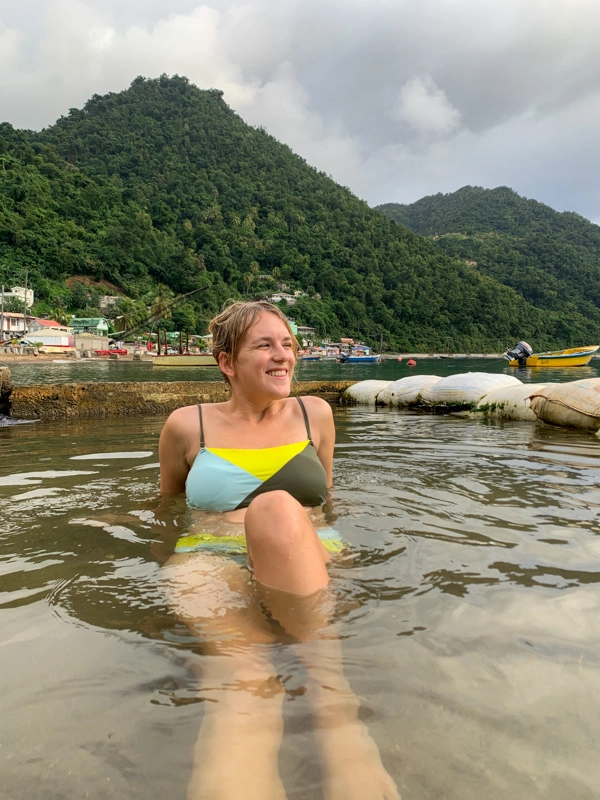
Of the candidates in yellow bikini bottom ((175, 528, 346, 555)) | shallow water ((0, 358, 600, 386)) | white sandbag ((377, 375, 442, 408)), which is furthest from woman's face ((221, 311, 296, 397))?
shallow water ((0, 358, 600, 386))

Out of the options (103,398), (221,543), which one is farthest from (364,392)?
(221,543)

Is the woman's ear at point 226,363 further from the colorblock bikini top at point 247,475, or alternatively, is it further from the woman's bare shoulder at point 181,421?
the colorblock bikini top at point 247,475

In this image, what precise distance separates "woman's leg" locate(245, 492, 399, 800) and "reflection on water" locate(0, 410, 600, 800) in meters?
0.04

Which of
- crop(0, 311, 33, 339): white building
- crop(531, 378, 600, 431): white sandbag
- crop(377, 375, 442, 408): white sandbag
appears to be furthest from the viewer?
crop(0, 311, 33, 339): white building

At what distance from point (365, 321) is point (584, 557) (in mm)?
Result: 102705

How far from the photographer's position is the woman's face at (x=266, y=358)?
2.36m

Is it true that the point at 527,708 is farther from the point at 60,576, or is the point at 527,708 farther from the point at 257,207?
the point at 257,207

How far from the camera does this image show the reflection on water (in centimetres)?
111

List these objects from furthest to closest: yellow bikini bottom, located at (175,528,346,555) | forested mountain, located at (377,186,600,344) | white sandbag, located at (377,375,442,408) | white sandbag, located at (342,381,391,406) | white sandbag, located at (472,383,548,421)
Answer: forested mountain, located at (377,186,600,344) → white sandbag, located at (342,381,391,406) → white sandbag, located at (377,375,442,408) → white sandbag, located at (472,383,548,421) → yellow bikini bottom, located at (175,528,346,555)

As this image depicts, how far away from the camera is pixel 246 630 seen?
5.10 ft

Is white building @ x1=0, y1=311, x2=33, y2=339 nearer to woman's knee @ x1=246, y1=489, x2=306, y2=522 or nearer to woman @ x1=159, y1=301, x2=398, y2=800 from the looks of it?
woman @ x1=159, y1=301, x2=398, y2=800

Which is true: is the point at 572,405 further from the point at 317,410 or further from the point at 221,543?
the point at 221,543

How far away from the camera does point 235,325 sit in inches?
94.9

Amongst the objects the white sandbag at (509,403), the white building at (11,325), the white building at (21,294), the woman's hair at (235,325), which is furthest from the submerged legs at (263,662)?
the white building at (21,294)
